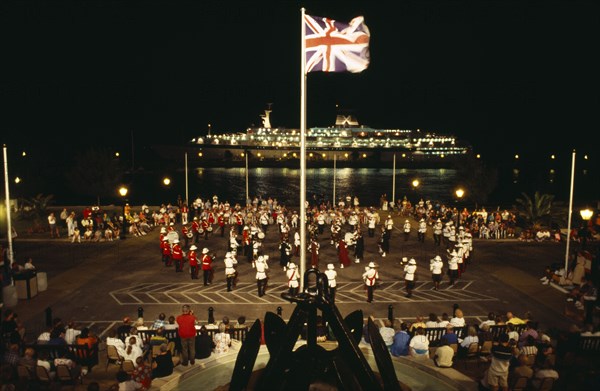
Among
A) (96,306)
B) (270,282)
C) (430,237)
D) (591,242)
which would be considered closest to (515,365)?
(270,282)

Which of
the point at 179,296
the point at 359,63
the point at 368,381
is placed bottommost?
the point at 179,296

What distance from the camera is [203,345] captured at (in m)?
9.44

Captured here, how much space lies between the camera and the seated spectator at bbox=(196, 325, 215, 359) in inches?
370

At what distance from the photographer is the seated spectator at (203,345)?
9406 mm

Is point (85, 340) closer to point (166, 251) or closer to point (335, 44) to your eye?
point (335, 44)

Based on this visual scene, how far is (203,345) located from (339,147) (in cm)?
14154

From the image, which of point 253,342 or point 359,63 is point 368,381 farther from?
point 359,63

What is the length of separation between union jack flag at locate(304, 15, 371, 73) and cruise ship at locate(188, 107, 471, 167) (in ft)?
344

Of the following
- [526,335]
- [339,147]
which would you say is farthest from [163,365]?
[339,147]

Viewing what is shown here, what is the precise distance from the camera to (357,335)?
14.9 feet

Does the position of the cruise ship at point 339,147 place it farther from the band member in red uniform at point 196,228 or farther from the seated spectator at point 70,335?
the seated spectator at point 70,335

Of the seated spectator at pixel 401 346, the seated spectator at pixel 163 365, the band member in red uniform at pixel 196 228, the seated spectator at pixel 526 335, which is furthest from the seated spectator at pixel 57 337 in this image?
the band member in red uniform at pixel 196 228

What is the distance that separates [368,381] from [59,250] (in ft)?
69.7

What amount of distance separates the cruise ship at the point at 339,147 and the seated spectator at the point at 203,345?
106984mm
